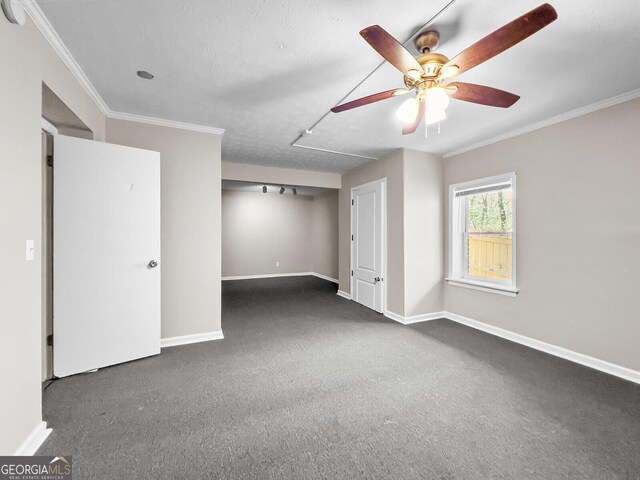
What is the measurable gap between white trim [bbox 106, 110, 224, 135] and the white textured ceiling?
3.7 inches

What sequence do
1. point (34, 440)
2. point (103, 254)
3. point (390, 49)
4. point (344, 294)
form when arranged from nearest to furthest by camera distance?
point (390, 49) → point (34, 440) → point (103, 254) → point (344, 294)

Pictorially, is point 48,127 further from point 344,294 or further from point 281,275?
point 281,275

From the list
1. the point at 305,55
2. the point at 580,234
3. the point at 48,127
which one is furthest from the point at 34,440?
the point at 580,234

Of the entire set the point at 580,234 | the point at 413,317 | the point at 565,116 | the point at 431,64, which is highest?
the point at 565,116

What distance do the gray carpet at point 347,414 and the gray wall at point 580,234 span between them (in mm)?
362

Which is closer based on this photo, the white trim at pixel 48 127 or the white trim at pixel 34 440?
the white trim at pixel 34 440

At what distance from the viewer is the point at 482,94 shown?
5.69 ft

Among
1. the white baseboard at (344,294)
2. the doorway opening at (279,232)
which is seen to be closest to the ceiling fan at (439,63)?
the white baseboard at (344,294)

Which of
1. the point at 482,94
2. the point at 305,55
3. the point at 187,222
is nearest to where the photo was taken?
the point at 482,94

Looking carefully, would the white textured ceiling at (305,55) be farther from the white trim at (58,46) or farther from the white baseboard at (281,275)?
the white baseboard at (281,275)

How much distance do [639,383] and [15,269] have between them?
4.48m

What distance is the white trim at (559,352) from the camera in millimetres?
2348

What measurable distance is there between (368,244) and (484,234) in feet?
5.47

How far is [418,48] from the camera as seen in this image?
67.2 inches
